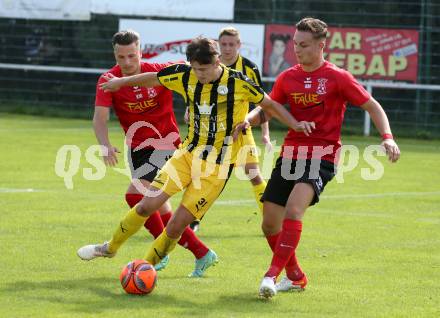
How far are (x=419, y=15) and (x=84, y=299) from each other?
1767 centimetres

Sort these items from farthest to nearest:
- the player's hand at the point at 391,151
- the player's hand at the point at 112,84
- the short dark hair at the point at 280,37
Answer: the short dark hair at the point at 280,37
the player's hand at the point at 112,84
the player's hand at the point at 391,151

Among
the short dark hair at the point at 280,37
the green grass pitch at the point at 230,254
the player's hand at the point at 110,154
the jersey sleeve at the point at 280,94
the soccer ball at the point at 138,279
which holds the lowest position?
the green grass pitch at the point at 230,254

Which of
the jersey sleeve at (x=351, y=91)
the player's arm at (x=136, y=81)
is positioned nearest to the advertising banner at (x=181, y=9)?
the player's arm at (x=136, y=81)

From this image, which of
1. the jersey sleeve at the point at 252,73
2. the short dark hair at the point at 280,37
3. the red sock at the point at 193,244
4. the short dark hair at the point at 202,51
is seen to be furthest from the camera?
the short dark hair at the point at 280,37

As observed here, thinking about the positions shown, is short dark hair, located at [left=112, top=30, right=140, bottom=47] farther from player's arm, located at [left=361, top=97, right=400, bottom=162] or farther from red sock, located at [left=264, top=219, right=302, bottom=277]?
red sock, located at [left=264, top=219, right=302, bottom=277]

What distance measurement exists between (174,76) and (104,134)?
975mm

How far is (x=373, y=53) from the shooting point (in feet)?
75.5

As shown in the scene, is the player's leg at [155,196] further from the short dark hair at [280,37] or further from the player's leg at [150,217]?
the short dark hair at [280,37]

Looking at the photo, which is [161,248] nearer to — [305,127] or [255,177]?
[305,127]

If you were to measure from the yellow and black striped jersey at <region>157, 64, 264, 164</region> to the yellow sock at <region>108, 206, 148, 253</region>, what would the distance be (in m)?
0.66

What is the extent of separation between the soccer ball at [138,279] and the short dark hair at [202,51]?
1.53 meters

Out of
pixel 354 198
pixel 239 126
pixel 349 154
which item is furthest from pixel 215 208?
pixel 349 154

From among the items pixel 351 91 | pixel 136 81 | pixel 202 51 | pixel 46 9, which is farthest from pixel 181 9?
pixel 202 51

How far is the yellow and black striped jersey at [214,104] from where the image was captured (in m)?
7.66
